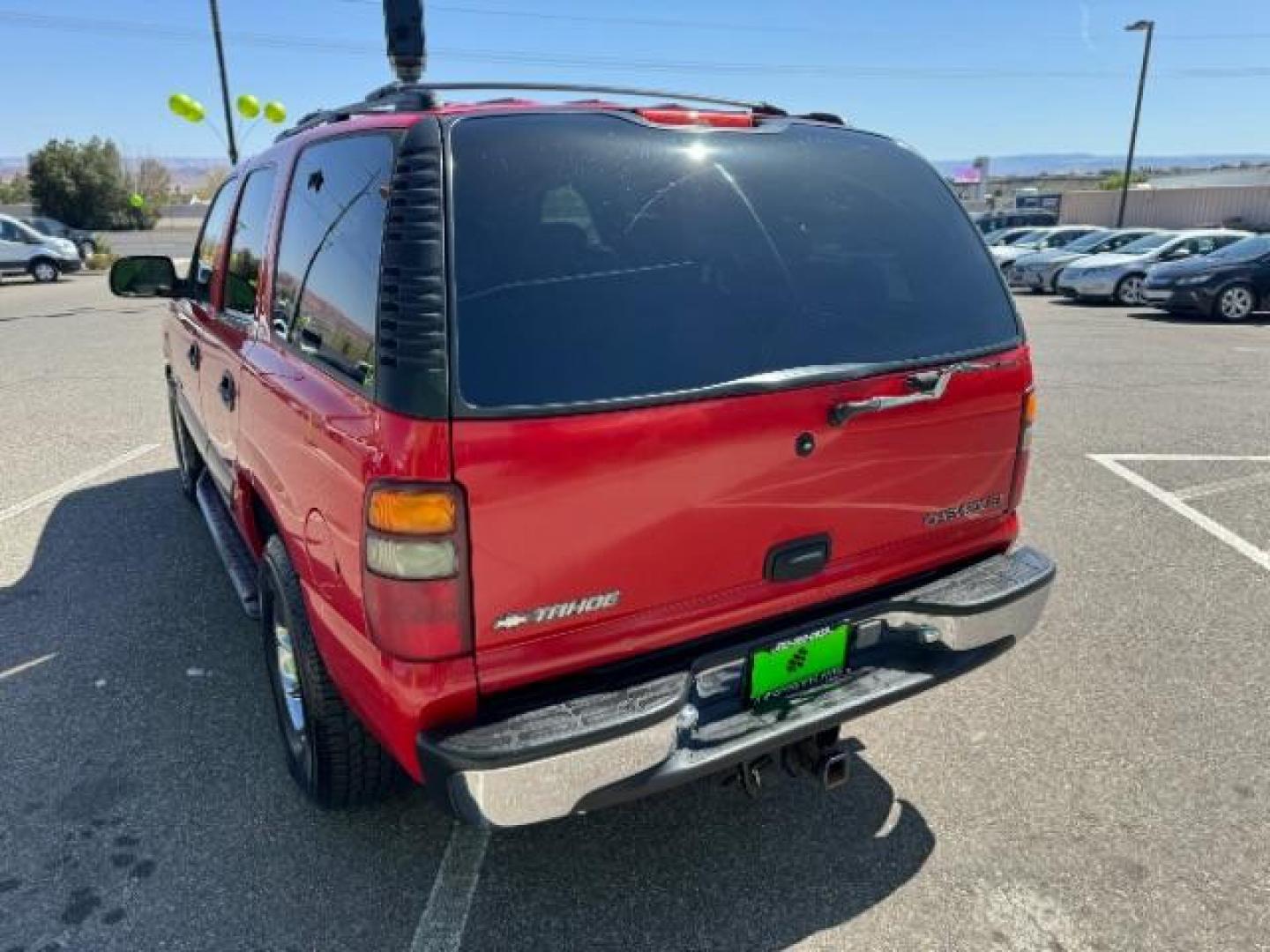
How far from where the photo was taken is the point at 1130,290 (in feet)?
56.5

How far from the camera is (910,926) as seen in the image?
2.24 meters

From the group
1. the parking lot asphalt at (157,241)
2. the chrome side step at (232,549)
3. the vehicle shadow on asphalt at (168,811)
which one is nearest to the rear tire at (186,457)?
the chrome side step at (232,549)

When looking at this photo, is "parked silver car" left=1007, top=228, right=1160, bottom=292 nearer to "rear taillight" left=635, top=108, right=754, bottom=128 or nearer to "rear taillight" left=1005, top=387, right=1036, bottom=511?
"rear taillight" left=1005, top=387, right=1036, bottom=511

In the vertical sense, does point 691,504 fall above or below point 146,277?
below

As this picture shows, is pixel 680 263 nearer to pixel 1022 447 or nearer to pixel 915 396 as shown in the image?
pixel 915 396

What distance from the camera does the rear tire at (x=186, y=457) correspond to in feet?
15.5

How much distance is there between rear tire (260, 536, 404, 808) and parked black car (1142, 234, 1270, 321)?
628 inches

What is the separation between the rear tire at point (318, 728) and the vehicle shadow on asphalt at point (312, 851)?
0.12m

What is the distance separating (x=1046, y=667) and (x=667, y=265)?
2430 mm

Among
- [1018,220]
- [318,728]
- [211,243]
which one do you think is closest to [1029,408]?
[318,728]

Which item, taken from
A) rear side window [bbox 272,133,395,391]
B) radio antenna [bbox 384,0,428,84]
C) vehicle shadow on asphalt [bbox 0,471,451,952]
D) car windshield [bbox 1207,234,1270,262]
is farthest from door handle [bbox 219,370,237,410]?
car windshield [bbox 1207,234,1270,262]

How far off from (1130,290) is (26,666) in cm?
1881

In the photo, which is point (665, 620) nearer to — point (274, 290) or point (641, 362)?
point (641, 362)

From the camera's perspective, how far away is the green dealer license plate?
7.17 feet
